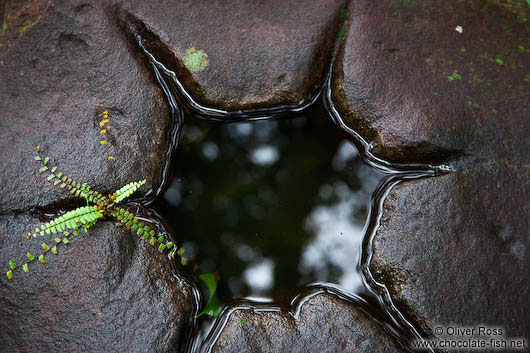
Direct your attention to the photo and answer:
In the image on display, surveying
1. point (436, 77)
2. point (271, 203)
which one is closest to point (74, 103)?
point (271, 203)

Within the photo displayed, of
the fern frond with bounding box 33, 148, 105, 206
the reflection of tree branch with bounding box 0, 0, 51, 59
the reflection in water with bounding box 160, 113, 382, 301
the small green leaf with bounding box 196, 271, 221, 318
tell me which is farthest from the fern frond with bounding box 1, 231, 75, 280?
the reflection of tree branch with bounding box 0, 0, 51, 59

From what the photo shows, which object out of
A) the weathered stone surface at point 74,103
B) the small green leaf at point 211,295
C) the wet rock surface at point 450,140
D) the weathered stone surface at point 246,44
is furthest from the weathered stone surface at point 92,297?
the wet rock surface at point 450,140

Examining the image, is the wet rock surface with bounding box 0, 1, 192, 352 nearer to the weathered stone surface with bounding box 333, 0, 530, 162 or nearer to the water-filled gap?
the water-filled gap

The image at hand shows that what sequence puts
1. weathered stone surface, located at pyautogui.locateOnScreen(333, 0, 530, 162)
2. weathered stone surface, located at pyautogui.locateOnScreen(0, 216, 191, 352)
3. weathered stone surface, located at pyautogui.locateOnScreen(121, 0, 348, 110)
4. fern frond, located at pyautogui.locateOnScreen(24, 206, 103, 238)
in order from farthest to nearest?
weathered stone surface, located at pyautogui.locateOnScreen(121, 0, 348, 110) < weathered stone surface, located at pyautogui.locateOnScreen(333, 0, 530, 162) < fern frond, located at pyautogui.locateOnScreen(24, 206, 103, 238) < weathered stone surface, located at pyautogui.locateOnScreen(0, 216, 191, 352)

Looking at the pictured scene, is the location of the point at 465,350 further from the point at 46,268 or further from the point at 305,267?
the point at 46,268

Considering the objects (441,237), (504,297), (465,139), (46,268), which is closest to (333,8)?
(465,139)
